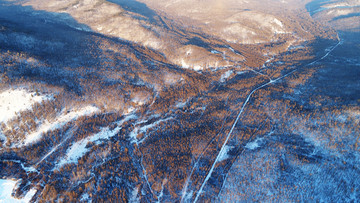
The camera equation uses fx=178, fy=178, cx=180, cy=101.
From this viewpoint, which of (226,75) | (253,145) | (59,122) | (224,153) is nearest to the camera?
(224,153)

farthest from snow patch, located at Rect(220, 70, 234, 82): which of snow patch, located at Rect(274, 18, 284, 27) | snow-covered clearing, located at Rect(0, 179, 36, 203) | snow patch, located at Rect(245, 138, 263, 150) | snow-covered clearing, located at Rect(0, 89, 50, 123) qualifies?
snow patch, located at Rect(274, 18, 284, 27)

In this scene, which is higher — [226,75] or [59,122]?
[226,75]

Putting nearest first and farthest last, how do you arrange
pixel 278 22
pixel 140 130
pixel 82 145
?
pixel 82 145
pixel 140 130
pixel 278 22

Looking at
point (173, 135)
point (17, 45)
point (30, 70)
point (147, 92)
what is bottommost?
point (173, 135)

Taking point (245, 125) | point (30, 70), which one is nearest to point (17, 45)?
point (30, 70)

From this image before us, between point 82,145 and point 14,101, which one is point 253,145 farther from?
point 14,101

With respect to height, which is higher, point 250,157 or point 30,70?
point 30,70

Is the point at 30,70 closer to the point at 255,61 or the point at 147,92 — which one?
the point at 147,92

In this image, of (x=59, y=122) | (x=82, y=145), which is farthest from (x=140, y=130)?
(x=59, y=122)
